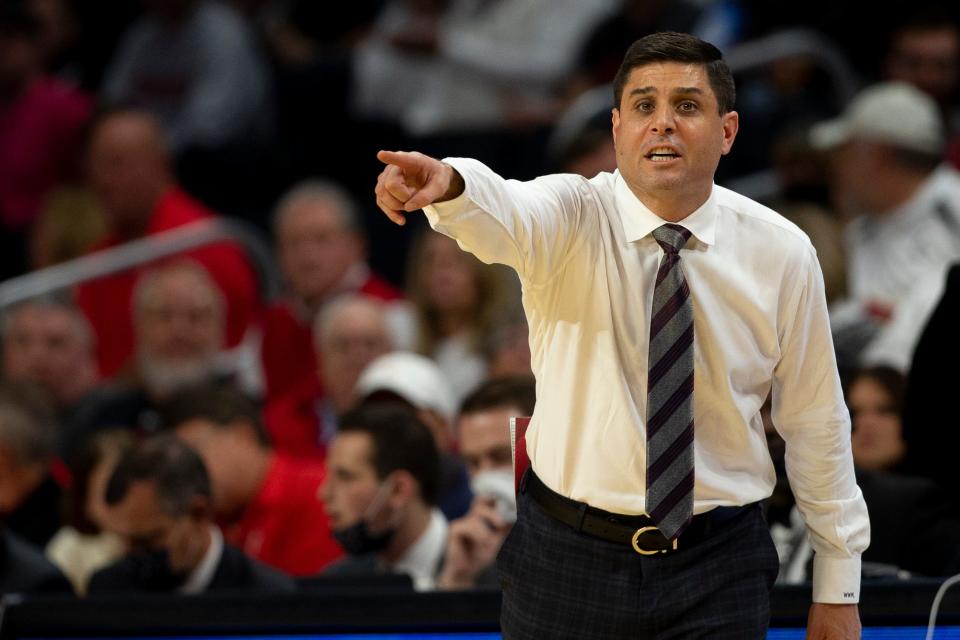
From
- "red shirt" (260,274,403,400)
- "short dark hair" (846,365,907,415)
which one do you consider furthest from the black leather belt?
"red shirt" (260,274,403,400)

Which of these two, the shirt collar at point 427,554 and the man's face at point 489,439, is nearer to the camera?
the shirt collar at point 427,554

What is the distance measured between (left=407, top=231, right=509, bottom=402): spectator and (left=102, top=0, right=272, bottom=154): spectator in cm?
208

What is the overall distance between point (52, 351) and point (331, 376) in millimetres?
1191

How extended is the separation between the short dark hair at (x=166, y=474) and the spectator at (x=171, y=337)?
1757 millimetres

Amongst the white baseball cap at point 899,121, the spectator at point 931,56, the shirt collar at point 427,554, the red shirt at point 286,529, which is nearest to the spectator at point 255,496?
the red shirt at point 286,529

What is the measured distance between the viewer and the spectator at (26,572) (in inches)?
173

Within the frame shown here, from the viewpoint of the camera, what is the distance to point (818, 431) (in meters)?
2.80

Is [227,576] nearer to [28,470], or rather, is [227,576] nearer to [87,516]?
[87,516]

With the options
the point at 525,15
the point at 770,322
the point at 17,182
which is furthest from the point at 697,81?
the point at 17,182

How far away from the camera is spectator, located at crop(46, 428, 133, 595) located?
5242 millimetres

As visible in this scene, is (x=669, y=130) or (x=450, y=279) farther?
(x=450, y=279)

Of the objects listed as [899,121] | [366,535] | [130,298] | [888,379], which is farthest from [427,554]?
[130,298]

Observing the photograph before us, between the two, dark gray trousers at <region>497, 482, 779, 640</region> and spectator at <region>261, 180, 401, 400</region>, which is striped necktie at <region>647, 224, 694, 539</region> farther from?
spectator at <region>261, 180, 401, 400</region>

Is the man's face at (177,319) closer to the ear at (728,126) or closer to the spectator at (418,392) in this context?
the spectator at (418,392)
